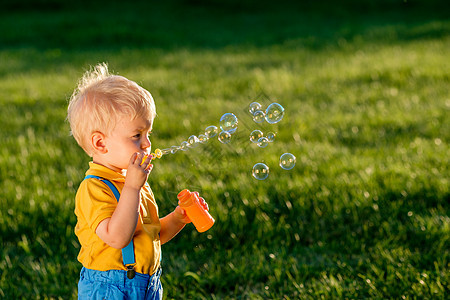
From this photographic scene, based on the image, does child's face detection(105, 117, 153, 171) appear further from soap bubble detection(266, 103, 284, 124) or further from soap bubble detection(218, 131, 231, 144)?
soap bubble detection(266, 103, 284, 124)

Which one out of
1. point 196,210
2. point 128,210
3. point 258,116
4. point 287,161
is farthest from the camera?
point 287,161

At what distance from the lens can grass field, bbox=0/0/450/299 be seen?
334 cm

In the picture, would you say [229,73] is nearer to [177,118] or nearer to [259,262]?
[177,118]

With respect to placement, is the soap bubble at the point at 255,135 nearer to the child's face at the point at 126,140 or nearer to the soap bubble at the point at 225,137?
the soap bubble at the point at 225,137

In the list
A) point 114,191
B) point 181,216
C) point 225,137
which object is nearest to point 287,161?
point 225,137

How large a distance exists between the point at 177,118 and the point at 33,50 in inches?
296

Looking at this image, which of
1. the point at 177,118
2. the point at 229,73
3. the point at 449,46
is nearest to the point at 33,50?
the point at 229,73

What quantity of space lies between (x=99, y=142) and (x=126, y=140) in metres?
0.11

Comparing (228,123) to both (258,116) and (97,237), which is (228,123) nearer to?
(258,116)

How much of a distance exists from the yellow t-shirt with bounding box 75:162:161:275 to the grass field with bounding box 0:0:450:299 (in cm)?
60

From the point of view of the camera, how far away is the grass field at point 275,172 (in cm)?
334

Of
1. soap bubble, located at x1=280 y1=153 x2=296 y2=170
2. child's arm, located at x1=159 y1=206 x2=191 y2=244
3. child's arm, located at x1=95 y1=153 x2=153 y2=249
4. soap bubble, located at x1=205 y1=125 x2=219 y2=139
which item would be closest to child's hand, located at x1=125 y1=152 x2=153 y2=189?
child's arm, located at x1=95 y1=153 x2=153 y2=249

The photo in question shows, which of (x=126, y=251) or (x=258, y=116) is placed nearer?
(x=126, y=251)

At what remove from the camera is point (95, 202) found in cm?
216
